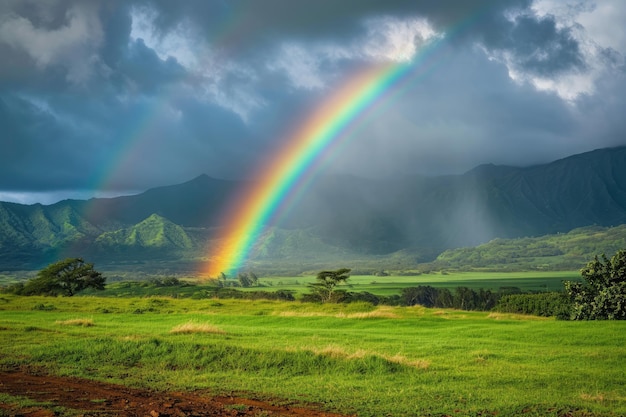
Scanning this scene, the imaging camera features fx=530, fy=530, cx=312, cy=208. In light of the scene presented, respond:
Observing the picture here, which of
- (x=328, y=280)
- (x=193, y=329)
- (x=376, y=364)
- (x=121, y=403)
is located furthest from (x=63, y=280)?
(x=121, y=403)

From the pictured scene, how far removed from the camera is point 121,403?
1477 centimetres

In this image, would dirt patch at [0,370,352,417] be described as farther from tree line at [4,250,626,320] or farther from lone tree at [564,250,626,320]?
tree line at [4,250,626,320]

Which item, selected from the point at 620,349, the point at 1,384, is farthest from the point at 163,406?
the point at 620,349

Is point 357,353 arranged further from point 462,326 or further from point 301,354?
point 462,326

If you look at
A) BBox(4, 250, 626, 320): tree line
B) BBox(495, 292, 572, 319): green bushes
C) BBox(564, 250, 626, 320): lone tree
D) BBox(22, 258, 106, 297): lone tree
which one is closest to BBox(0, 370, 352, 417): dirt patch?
BBox(564, 250, 626, 320): lone tree

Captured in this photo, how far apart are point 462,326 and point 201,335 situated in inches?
685

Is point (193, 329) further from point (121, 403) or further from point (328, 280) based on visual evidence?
point (328, 280)

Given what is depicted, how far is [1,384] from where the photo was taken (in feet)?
55.6

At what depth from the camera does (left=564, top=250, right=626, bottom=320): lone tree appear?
3572cm

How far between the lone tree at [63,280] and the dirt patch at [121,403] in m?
78.2

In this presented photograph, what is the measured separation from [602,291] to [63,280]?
82.0 meters

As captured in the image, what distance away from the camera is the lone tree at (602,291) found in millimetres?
35719

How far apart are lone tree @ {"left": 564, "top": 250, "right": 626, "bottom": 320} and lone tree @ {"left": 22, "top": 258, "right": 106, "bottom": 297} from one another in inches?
3024

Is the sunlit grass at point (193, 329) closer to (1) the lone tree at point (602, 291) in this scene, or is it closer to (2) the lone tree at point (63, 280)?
(1) the lone tree at point (602, 291)
